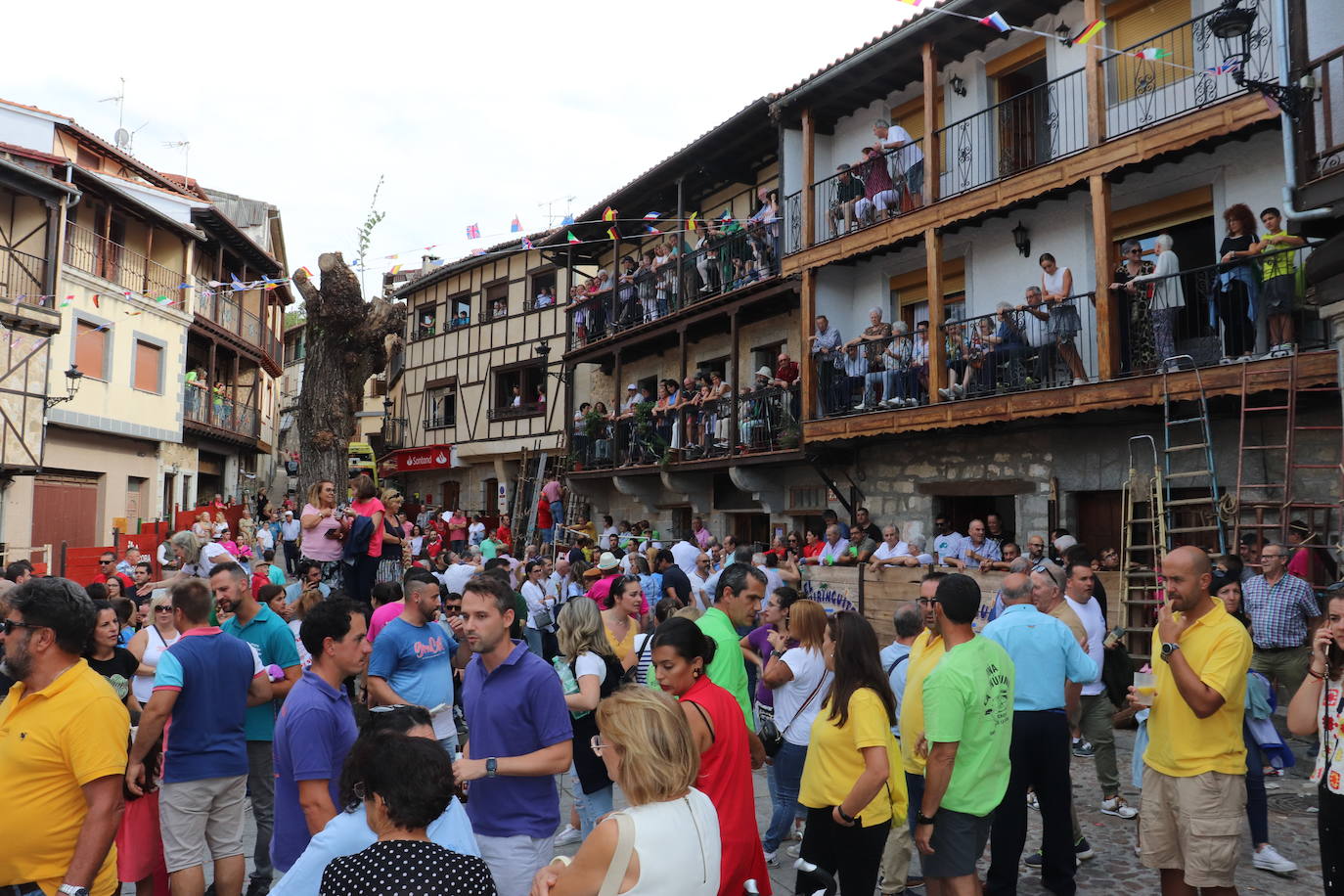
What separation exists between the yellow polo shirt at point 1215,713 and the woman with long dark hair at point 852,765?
4.18 ft

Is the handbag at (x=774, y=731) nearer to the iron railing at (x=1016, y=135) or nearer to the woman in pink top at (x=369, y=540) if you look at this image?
the woman in pink top at (x=369, y=540)

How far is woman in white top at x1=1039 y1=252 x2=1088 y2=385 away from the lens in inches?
444

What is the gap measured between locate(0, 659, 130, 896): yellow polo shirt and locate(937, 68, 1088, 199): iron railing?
11.7m

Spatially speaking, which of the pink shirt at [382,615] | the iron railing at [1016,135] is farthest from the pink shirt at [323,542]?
the iron railing at [1016,135]

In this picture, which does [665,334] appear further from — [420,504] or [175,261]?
[175,261]

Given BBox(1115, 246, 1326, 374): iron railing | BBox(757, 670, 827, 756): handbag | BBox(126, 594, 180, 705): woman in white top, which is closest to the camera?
BBox(757, 670, 827, 756): handbag

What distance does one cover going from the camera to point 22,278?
21234mm

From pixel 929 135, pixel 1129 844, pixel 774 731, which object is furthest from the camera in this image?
pixel 929 135

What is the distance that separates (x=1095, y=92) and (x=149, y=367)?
78.1 ft

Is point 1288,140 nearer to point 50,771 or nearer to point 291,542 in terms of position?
point 50,771

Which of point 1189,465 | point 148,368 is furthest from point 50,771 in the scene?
point 148,368

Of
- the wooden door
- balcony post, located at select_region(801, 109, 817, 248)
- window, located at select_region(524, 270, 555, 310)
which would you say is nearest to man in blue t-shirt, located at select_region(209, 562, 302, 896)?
balcony post, located at select_region(801, 109, 817, 248)

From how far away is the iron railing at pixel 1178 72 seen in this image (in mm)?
10477

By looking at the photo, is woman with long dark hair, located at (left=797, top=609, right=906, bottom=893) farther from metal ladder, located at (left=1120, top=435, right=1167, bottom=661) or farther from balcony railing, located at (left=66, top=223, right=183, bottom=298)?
balcony railing, located at (left=66, top=223, right=183, bottom=298)
